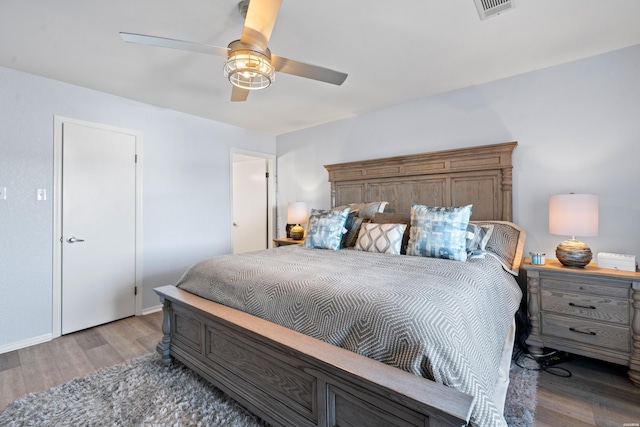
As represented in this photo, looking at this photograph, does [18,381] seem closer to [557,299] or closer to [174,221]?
[174,221]

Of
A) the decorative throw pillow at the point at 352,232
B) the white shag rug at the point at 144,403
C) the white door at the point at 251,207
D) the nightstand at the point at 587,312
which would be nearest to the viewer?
the white shag rug at the point at 144,403

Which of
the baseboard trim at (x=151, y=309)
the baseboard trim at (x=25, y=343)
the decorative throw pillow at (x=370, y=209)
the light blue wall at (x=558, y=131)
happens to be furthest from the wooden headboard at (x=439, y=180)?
the baseboard trim at (x=25, y=343)

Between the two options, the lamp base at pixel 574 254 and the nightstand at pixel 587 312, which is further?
the lamp base at pixel 574 254

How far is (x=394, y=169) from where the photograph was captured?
3451 mm

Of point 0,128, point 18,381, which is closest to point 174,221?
point 0,128

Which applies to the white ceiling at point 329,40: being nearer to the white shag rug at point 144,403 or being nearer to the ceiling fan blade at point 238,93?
the ceiling fan blade at point 238,93

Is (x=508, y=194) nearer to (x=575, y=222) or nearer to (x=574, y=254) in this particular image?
(x=575, y=222)

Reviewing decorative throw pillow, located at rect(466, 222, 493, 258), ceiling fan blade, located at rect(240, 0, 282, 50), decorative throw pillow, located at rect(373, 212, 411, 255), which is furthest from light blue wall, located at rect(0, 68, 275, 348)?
decorative throw pillow, located at rect(466, 222, 493, 258)

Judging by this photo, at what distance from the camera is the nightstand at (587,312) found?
196 centimetres

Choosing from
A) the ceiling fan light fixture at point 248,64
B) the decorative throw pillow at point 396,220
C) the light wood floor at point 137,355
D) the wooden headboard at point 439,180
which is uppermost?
the ceiling fan light fixture at point 248,64

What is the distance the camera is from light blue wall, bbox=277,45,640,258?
2293mm

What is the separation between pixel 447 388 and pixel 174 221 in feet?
11.2

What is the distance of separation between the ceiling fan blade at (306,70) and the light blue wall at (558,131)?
66.1 inches

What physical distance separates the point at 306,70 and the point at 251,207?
329 cm
